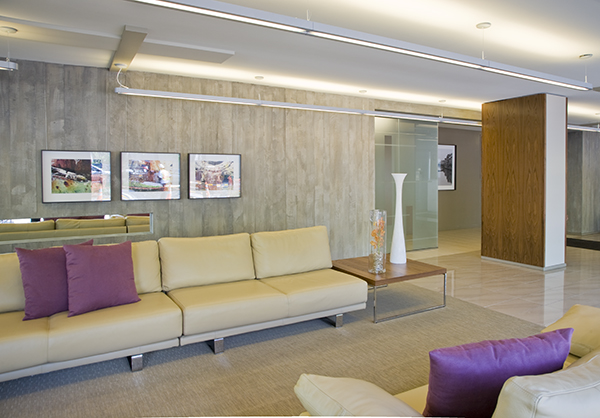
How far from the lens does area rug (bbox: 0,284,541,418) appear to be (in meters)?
2.78

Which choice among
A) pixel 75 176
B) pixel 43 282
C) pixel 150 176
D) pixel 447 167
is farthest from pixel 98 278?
pixel 447 167

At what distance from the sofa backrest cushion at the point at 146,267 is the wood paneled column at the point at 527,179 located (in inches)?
227

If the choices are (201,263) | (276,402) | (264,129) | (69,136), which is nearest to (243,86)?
(264,129)

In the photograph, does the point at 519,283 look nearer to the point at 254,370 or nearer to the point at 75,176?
the point at 254,370

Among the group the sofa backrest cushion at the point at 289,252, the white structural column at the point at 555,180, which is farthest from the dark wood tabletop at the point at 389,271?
the white structural column at the point at 555,180

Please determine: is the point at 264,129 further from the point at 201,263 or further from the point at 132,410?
the point at 132,410

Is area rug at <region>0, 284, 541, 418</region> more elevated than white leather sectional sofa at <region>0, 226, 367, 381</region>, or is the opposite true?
white leather sectional sofa at <region>0, 226, 367, 381</region>

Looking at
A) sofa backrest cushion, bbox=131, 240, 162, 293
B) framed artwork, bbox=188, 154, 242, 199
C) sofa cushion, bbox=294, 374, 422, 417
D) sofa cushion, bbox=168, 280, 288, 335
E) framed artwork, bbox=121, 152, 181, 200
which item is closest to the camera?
sofa cushion, bbox=294, 374, 422, 417

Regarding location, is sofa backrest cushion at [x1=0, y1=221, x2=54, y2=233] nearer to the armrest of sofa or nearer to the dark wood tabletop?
the dark wood tabletop

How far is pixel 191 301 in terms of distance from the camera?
11.8 ft

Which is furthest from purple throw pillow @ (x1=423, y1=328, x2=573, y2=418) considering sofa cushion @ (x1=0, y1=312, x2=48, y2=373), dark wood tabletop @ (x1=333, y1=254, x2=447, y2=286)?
dark wood tabletop @ (x1=333, y1=254, x2=447, y2=286)

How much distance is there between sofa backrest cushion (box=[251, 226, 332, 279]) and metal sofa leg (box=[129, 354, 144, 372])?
4.84 feet

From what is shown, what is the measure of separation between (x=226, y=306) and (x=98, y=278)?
40.8 inches

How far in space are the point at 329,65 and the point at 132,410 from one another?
424 cm
